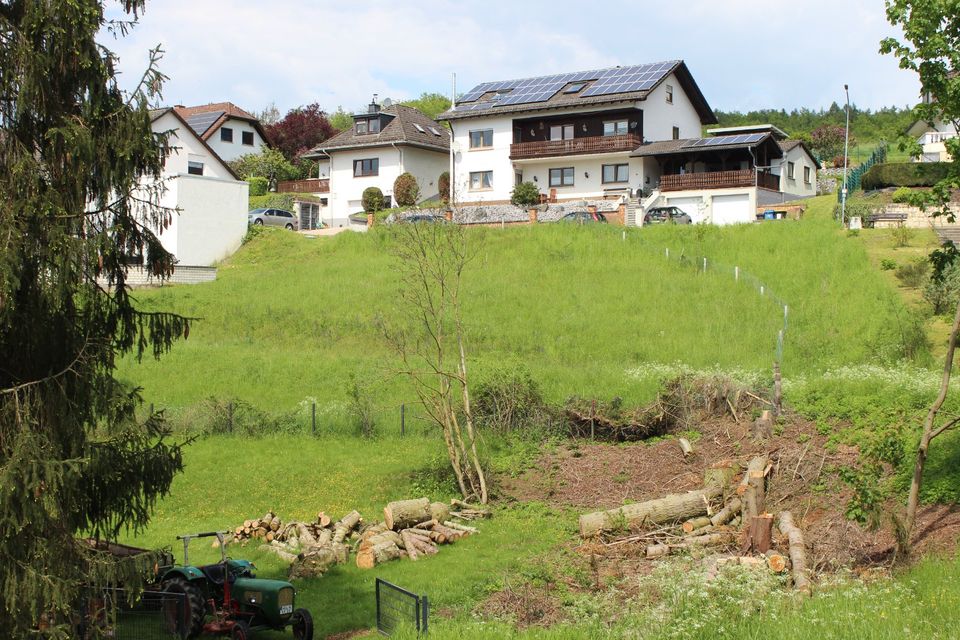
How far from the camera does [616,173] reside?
57406 millimetres

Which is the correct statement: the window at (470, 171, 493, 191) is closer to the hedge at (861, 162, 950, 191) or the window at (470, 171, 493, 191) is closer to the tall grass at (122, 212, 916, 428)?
the tall grass at (122, 212, 916, 428)

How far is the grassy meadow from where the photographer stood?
1309 centimetres

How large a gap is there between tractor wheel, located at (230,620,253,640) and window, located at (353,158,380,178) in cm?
5277

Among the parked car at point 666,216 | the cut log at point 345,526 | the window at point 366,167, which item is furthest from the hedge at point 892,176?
the cut log at point 345,526

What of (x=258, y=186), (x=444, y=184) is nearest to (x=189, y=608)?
(x=444, y=184)

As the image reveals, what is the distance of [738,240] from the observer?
4150cm

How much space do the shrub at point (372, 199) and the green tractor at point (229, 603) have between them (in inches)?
1801

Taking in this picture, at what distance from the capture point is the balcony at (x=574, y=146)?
5634 centimetres

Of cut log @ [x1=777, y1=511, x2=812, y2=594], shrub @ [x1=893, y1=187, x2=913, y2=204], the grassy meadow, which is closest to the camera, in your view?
the grassy meadow

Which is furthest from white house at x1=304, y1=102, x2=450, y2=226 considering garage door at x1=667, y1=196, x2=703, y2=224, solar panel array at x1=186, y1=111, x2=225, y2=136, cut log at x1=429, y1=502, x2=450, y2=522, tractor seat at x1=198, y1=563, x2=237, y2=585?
tractor seat at x1=198, y1=563, x2=237, y2=585

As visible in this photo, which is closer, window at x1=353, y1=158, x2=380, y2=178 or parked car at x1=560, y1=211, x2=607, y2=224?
parked car at x1=560, y1=211, x2=607, y2=224

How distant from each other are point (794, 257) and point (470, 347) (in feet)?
48.1

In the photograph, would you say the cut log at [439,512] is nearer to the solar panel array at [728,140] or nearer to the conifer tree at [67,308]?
the conifer tree at [67,308]

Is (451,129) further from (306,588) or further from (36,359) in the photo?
(36,359)
